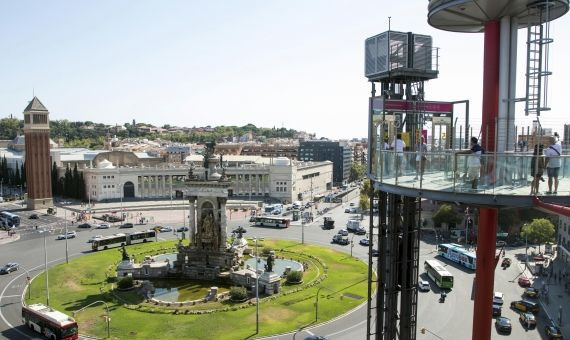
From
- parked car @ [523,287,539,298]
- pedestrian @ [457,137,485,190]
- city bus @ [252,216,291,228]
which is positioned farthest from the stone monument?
pedestrian @ [457,137,485,190]

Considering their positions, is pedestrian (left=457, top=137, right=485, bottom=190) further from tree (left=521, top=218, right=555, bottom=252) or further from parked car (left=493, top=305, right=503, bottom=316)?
tree (left=521, top=218, right=555, bottom=252)

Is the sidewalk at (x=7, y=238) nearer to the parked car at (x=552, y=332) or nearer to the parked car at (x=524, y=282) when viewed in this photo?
the parked car at (x=524, y=282)

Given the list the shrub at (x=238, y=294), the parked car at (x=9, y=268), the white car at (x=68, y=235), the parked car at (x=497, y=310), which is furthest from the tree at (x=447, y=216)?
the parked car at (x=9, y=268)

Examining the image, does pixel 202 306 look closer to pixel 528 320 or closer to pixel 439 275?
pixel 439 275

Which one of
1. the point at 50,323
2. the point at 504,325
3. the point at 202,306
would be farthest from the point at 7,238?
the point at 504,325

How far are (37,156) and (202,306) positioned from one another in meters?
83.4

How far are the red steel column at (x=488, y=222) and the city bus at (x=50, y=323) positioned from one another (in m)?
34.8

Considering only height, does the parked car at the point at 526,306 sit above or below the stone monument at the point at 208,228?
below

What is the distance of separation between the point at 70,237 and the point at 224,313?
154 feet

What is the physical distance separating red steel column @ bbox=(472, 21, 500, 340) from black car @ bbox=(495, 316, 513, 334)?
98.5ft

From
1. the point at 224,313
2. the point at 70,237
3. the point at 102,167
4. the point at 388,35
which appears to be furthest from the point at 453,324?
the point at 102,167

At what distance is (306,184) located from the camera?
446 ft

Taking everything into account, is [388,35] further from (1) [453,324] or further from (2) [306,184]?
(2) [306,184]

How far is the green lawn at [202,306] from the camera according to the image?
40625mm
